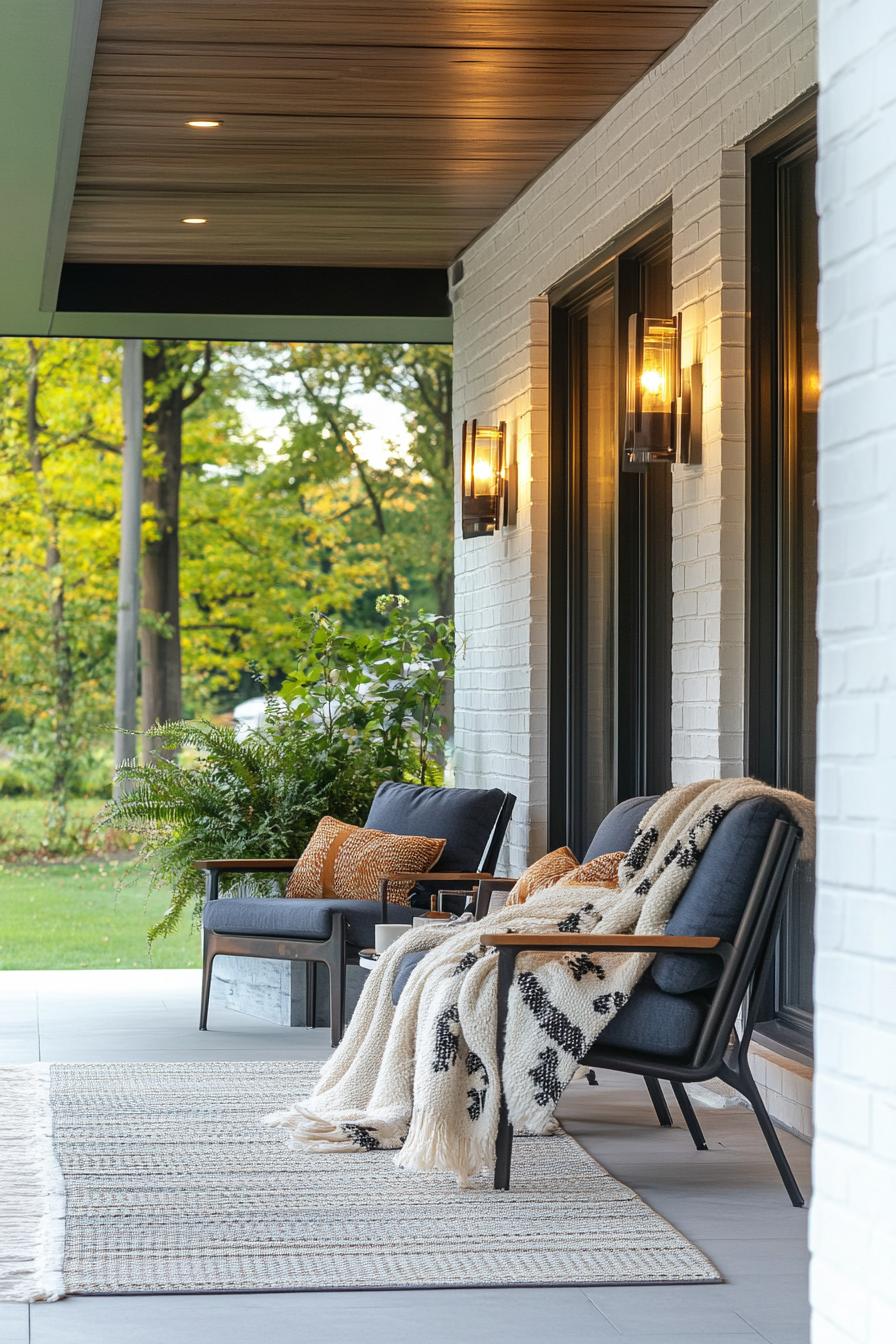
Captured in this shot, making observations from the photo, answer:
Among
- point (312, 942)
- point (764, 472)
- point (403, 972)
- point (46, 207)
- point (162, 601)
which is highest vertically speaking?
point (46, 207)

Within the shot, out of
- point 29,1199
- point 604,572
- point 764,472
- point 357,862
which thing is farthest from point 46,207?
point 29,1199

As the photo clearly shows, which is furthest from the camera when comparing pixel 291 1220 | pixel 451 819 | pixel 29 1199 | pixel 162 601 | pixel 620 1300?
pixel 162 601

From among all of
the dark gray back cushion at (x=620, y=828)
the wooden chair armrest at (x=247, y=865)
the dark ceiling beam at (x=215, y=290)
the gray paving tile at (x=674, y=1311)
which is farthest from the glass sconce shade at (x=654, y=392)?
the dark ceiling beam at (x=215, y=290)

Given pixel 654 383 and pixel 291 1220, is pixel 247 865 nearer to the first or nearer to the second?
pixel 654 383

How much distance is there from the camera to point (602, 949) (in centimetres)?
370

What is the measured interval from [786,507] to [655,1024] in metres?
1.40

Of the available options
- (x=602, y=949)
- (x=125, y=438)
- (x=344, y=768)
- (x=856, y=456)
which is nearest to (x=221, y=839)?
(x=344, y=768)

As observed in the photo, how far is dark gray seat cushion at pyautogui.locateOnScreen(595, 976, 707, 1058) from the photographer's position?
3771 millimetres

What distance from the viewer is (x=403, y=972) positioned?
432 cm

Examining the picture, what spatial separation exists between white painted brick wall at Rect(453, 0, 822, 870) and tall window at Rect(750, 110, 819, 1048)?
0.05 metres

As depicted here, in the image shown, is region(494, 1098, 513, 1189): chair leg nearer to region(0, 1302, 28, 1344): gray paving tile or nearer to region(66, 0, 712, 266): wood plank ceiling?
region(0, 1302, 28, 1344): gray paving tile

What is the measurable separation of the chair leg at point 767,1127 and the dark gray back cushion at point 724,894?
0.63ft

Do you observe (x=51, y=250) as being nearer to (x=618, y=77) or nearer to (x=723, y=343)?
(x=618, y=77)

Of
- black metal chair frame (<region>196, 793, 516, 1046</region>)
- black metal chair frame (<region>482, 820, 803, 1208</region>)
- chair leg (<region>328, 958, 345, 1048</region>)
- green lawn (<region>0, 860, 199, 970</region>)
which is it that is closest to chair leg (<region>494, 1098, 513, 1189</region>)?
black metal chair frame (<region>482, 820, 803, 1208</region>)
